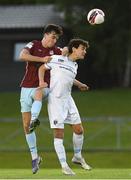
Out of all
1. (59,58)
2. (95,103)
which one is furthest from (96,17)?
(95,103)

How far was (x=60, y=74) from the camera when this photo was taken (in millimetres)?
14859

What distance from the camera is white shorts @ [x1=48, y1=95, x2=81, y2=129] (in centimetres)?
1478

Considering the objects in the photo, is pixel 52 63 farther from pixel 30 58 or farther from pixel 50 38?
pixel 50 38

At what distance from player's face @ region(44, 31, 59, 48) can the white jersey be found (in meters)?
0.44

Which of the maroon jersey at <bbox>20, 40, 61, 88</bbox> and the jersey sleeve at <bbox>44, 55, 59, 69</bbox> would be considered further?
the maroon jersey at <bbox>20, 40, 61, 88</bbox>

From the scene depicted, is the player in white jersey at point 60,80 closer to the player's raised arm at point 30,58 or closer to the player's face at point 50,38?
the player's raised arm at point 30,58

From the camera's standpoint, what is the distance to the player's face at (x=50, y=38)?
1520cm

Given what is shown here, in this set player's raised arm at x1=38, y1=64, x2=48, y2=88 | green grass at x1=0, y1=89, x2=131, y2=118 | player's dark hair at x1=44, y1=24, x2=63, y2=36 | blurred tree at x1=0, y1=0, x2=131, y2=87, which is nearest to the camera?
player's raised arm at x1=38, y1=64, x2=48, y2=88

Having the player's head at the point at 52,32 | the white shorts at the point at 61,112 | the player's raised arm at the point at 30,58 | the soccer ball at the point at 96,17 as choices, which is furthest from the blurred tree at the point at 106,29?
the white shorts at the point at 61,112

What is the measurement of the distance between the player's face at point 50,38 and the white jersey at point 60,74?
44cm

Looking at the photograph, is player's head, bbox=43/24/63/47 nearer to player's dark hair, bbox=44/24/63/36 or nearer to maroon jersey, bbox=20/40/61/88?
player's dark hair, bbox=44/24/63/36

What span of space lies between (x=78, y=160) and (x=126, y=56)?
28.6 m

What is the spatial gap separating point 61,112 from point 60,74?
631 mm

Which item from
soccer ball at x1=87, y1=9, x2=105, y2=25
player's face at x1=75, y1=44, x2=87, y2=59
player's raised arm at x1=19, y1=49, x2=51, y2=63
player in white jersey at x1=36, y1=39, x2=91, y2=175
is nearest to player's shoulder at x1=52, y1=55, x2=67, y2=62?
player in white jersey at x1=36, y1=39, x2=91, y2=175
